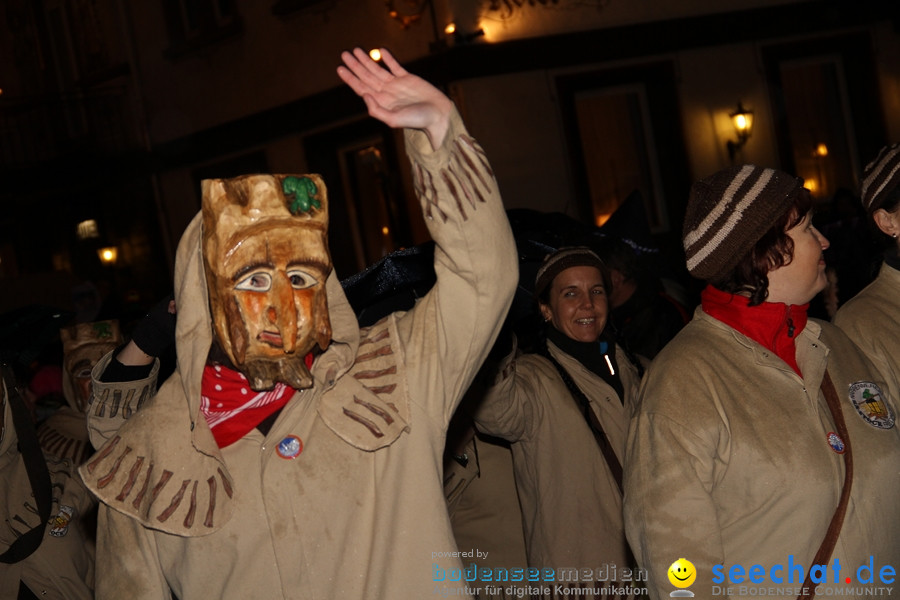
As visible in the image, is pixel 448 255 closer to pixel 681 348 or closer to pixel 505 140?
pixel 681 348

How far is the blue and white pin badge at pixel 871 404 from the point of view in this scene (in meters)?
2.83

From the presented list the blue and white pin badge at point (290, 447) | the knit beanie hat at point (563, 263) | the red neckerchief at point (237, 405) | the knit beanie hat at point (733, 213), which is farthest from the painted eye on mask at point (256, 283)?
the knit beanie hat at point (563, 263)

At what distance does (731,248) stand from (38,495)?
8.61ft

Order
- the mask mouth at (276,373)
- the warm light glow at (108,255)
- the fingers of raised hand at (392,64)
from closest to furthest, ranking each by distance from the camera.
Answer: the fingers of raised hand at (392,64) → the mask mouth at (276,373) → the warm light glow at (108,255)

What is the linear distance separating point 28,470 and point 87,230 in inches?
520

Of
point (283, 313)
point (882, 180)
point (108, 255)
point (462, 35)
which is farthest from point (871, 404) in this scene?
point (108, 255)

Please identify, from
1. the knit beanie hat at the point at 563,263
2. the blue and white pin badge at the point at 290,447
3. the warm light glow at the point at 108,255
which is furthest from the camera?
the warm light glow at the point at 108,255

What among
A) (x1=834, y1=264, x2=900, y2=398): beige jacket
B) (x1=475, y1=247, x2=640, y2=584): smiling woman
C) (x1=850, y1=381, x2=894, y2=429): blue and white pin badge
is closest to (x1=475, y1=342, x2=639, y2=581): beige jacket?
(x1=475, y1=247, x2=640, y2=584): smiling woman

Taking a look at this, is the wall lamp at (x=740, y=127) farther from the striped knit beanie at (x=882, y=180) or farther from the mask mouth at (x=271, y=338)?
the mask mouth at (x=271, y=338)

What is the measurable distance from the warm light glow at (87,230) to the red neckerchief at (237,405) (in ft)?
46.8

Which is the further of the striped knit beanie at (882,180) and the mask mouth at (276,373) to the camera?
the striped knit beanie at (882,180)

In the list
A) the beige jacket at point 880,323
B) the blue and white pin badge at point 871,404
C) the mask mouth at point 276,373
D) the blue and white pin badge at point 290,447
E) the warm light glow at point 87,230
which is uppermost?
the warm light glow at point 87,230

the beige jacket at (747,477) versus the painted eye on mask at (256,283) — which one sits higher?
the painted eye on mask at (256,283)

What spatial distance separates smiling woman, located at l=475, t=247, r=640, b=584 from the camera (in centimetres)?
401
